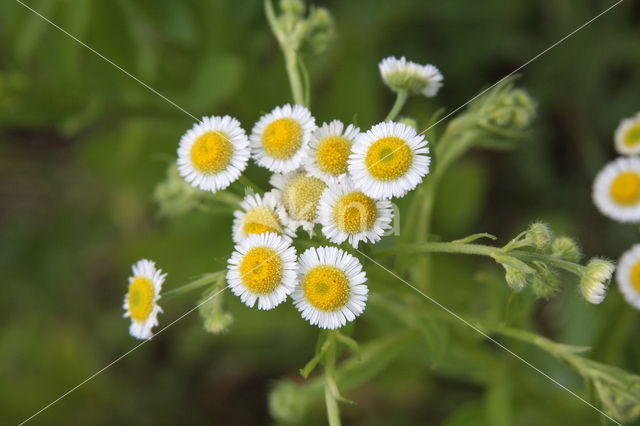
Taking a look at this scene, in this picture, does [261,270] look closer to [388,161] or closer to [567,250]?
[388,161]

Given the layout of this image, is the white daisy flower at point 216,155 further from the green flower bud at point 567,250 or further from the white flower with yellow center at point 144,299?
the green flower bud at point 567,250

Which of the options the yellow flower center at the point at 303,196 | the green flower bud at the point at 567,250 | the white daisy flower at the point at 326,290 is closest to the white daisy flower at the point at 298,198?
the yellow flower center at the point at 303,196

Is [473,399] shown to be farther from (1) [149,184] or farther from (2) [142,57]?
(2) [142,57]

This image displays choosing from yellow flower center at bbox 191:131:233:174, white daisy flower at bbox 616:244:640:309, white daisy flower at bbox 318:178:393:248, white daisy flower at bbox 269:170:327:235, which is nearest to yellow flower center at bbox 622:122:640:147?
white daisy flower at bbox 616:244:640:309

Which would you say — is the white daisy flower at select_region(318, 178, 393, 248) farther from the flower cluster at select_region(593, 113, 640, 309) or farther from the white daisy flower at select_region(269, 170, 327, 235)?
the flower cluster at select_region(593, 113, 640, 309)

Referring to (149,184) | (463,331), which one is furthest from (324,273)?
(149,184)

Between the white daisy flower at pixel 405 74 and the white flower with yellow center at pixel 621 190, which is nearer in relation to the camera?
the white daisy flower at pixel 405 74

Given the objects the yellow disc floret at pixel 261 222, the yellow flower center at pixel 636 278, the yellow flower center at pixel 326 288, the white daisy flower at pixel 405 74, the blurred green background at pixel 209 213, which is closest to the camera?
the yellow flower center at pixel 326 288
